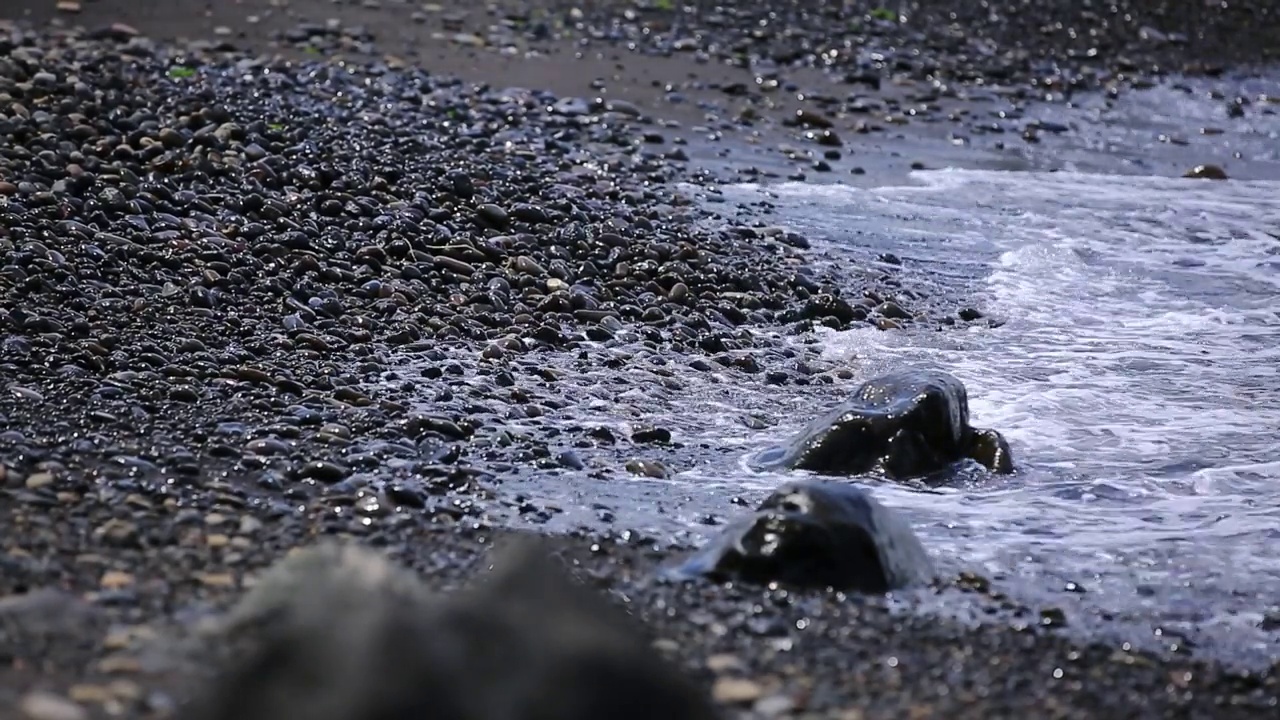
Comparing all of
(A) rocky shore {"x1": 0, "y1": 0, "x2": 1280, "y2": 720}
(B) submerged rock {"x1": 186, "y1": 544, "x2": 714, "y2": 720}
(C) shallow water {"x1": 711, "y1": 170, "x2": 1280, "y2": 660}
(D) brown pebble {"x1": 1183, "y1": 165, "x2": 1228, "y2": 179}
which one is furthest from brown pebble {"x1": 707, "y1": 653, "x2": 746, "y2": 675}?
(D) brown pebble {"x1": 1183, "y1": 165, "x2": 1228, "y2": 179}

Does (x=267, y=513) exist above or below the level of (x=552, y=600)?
below

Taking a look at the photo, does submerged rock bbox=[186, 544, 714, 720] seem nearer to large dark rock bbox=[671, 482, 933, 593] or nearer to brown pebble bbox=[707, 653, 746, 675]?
brown pebble bbox=[707, 653, 746, 675]

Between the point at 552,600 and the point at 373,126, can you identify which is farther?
the point at 373,126

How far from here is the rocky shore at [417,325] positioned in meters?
4.75

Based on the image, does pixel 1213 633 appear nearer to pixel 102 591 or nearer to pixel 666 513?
pixel 666 513

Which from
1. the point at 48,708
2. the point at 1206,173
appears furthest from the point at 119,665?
the point at 1206,173

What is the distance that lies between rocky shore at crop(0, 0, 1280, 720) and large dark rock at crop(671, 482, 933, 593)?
0.35 feet

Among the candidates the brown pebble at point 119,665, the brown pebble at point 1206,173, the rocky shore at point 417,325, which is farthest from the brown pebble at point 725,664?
the brown pebble at point 1206,173

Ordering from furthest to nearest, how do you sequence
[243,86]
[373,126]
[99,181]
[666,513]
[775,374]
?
1. [243,86]
2. [373,126]
3. [99,181]
4. [775,374]
5. [666,513]

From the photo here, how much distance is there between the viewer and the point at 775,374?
7.90m

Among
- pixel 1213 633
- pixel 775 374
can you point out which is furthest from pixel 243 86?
pixel 1213 633

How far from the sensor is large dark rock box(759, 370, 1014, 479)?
674 cm

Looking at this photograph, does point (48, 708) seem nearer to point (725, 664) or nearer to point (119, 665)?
point (119, 665)

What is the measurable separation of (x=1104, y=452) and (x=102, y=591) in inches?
176
